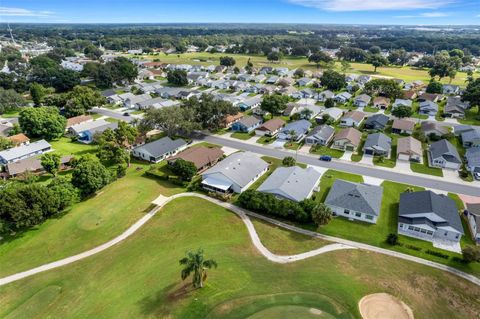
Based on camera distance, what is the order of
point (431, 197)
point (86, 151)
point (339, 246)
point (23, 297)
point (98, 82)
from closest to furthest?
point (23, 297)
point (339, 246)
point (431, 197)
point (86, 151)
point (98, 82)

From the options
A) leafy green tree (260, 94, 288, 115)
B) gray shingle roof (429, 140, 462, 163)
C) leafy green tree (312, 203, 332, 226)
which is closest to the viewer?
leafy green tree (312, 203, 332, 226)

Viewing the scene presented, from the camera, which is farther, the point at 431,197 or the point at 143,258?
the point at 431,197

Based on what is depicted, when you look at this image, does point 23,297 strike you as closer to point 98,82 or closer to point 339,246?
point 339,246

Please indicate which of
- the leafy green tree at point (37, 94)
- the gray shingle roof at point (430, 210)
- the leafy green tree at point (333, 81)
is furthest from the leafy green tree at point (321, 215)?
the leafy green tree at point (37, 94)

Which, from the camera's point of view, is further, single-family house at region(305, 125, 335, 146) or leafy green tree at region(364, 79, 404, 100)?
leafy green tree at region(364, 79, 404, 100)

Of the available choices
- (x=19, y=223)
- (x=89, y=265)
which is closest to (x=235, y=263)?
Result: (x=89, y=265)

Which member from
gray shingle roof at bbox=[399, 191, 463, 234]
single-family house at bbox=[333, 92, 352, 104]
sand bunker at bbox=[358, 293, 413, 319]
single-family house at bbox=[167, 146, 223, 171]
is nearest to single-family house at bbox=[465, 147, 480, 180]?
gray shingle roof at bbox=[399, 191, 463, 234]

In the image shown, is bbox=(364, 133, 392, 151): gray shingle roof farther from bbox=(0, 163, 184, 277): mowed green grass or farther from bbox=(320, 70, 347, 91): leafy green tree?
bbox=(320, 70, 347, 91): leafy green tree
